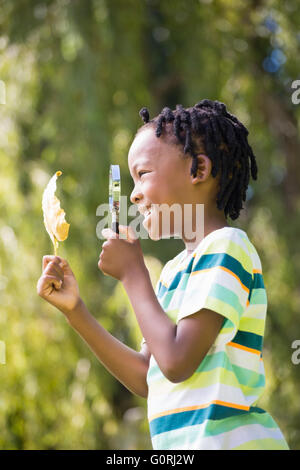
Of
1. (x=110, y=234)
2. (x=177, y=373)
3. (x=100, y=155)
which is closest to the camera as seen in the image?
(x=177, y=373)

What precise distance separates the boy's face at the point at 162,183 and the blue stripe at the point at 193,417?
28 centimetres

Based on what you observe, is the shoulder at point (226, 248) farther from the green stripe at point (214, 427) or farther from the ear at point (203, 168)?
the green stripe at point (214, 427)

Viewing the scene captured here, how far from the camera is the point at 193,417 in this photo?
96 cm

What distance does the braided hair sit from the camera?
1.08 metres

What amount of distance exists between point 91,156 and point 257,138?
81 centimetres

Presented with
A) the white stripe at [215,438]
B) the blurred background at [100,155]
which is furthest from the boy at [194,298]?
the blurred background at [100,155]

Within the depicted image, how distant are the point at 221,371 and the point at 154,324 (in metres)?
0.12

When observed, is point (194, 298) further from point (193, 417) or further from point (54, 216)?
point (54, 216)

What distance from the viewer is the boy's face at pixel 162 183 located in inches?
41.9

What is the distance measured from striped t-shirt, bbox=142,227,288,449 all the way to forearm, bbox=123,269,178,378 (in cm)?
3

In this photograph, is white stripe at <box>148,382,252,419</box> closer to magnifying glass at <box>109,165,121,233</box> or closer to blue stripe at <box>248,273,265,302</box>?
blue stripe at <box>248,273,265,302</box>

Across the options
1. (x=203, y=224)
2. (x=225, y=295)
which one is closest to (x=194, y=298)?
(x=225, y=295)

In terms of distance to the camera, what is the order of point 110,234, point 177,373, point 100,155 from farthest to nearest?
point 100,155, point 110,234, point 177,373

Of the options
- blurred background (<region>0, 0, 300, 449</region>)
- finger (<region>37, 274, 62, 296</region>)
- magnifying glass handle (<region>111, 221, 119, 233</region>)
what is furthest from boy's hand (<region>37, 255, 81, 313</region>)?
blurred background (<region>0, 0, 300, 449</region>)
